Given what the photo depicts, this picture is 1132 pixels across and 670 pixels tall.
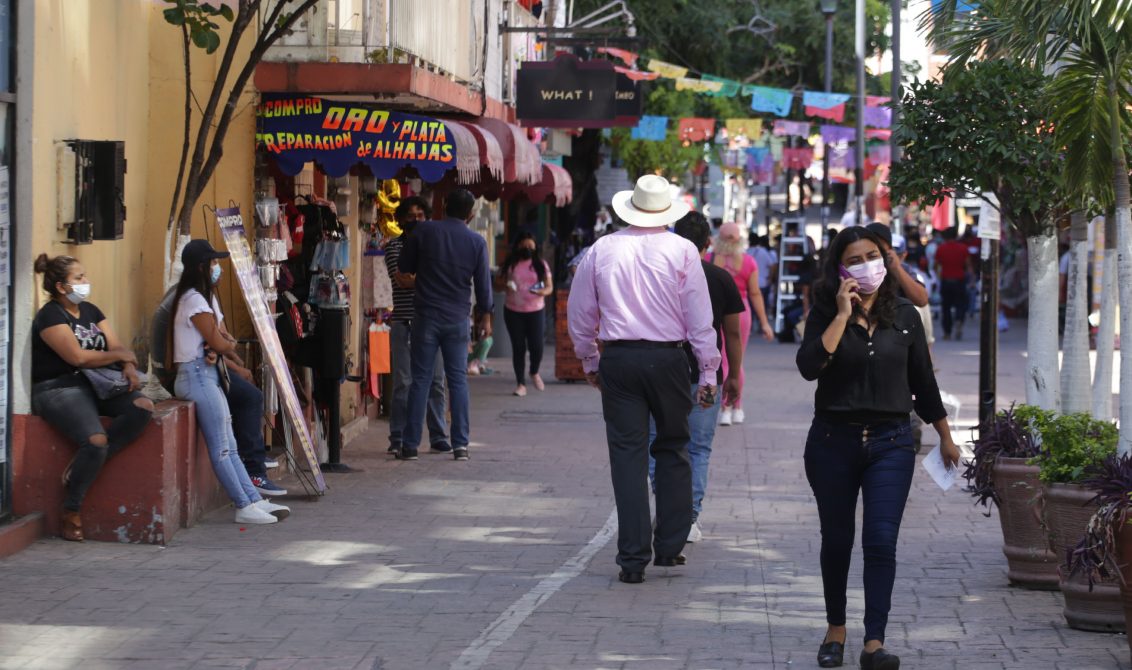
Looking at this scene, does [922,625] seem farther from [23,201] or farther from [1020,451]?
[23,201]

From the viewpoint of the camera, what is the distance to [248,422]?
9883 mm

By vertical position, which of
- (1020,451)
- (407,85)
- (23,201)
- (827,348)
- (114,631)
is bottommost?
(114,631)

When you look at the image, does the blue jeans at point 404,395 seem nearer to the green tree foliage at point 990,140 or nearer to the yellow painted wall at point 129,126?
the yellow painted wall at point 129,126

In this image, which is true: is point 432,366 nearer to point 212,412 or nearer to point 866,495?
point 212,412

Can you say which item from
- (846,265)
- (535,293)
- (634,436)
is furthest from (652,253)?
(535,293)

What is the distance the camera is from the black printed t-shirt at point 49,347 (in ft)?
27.7

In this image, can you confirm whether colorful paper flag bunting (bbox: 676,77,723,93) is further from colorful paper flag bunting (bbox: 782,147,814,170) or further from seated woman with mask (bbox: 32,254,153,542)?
seated woman with mask (bbox: 32,254,153,542)

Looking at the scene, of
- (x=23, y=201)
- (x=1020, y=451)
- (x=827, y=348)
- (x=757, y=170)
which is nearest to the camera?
(x=827, y=348)

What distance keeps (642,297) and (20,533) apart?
3379 millimetres

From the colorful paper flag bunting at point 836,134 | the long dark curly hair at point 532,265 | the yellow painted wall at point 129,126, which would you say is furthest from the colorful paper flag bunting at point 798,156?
the yellow painted wall at point 129,126

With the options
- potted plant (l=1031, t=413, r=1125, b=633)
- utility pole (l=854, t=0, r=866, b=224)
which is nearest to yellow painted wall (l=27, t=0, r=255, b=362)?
potted plant (l=1031, t=413, r=1125, b=633)

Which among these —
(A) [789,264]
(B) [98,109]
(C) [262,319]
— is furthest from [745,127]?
(B) [98,109]

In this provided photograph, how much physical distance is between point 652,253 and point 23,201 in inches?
127

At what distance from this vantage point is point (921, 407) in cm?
649
